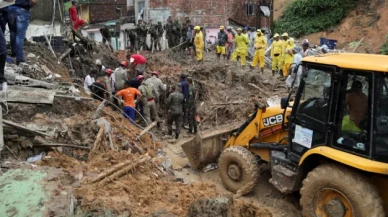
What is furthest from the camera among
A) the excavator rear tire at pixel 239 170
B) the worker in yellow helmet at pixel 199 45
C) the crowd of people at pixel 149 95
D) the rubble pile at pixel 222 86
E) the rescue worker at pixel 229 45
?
the rescue worker at pixel 229 45

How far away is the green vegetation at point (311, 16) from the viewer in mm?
27672

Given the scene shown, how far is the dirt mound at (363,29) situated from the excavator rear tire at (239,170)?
65.1 feet

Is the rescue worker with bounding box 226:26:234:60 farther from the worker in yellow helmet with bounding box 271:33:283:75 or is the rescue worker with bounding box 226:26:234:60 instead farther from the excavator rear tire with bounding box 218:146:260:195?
the excavator rear tire with bounding box 218:146:260:195

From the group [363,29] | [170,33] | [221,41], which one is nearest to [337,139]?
[221,41]

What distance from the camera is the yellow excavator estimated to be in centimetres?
477

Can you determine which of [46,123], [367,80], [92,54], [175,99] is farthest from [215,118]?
[367,80]

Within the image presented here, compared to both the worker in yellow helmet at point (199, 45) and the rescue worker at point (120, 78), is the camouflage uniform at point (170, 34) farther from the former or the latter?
the rescue worker at point (120, 78)

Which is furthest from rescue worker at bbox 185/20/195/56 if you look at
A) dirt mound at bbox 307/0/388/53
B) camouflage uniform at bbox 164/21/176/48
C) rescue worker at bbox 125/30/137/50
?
dirt mound at bbox 307/0/388/53

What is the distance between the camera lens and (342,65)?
5.08 metres

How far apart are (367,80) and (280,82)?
9146mm

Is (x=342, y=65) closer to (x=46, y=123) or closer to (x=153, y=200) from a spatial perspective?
(x=153, y=200)

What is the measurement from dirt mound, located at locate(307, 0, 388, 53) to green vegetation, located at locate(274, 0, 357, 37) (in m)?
0.48

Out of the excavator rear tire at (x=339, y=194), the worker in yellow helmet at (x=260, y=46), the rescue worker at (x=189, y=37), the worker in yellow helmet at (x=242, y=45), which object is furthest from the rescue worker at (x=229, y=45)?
the excavator rear tire at (x=339, y=194)

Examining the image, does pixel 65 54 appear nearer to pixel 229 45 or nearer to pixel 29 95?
pixel 29 95
